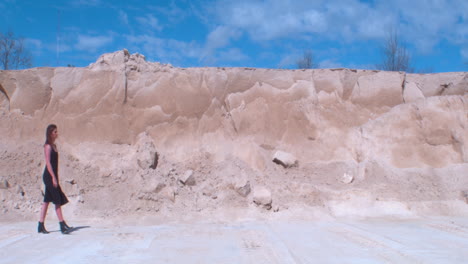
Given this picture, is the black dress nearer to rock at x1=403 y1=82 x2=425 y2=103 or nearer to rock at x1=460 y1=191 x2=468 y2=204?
rock at x1=460 y1=191 x2=468 y2=204

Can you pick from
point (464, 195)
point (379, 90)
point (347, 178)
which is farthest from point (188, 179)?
point (464, 195)

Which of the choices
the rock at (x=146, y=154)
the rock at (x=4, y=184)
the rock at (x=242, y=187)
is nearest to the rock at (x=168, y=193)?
the rock at (x=146, y=154)

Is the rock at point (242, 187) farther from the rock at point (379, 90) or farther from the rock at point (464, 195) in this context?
the rock at point (464, 195)

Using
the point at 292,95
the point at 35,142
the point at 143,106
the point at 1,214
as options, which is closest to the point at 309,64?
the point at 292,95

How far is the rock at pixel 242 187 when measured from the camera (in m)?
8.02

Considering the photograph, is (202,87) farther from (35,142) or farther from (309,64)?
(309,64)

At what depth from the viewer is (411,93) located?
10.1 meters

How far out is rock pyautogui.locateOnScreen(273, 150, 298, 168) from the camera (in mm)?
8938

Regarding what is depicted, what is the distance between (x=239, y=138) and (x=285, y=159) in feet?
3.59

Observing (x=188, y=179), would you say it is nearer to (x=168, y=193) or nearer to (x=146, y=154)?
(x=168, y=193)

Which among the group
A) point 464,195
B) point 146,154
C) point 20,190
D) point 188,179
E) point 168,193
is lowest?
point 464,195

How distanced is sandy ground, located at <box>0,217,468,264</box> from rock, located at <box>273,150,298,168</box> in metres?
1.81

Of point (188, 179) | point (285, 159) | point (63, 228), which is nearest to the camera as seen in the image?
point (63, 228)

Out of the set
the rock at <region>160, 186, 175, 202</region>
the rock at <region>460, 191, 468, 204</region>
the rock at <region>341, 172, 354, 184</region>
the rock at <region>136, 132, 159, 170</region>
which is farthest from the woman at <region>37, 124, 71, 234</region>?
the rock at <region>460, 191, 468, 204</region>
